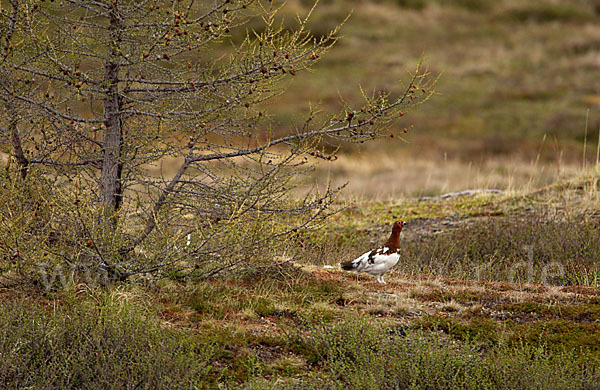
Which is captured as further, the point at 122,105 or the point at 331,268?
the point at 331,268

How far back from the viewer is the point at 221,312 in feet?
19.6

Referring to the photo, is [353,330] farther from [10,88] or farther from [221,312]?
[10,88]

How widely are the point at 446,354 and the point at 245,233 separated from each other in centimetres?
226

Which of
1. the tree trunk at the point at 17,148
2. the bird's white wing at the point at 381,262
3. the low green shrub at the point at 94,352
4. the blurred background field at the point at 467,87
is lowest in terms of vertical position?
the low green shrub at the point at 94,352

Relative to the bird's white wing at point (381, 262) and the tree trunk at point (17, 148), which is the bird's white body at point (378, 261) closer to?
the bird's white wing at point (381, 262)

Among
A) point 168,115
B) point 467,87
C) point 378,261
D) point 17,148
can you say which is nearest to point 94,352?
point 168,115

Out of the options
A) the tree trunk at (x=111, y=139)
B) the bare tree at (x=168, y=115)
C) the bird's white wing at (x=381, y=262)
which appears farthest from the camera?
the bird's white wing at (x=381, y=262)

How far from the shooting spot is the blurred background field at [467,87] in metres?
21.9

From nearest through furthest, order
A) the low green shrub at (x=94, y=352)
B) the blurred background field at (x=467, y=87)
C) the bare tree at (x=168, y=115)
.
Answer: the low green shrub at (x=94, y=352) → the bare tree at (x=168, y=115) → the blurred background field at (x=467, y=87)

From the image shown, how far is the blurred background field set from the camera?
71.9 feet

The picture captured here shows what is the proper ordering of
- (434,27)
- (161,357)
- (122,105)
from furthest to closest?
(434,27) < (122,105) < (161,357)

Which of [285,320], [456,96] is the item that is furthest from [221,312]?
[456,96]

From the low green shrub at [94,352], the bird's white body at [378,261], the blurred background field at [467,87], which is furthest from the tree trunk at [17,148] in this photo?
the blurred background field at [467,87]

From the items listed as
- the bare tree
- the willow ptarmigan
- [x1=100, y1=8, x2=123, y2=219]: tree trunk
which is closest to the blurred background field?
the willow ptarmigan
